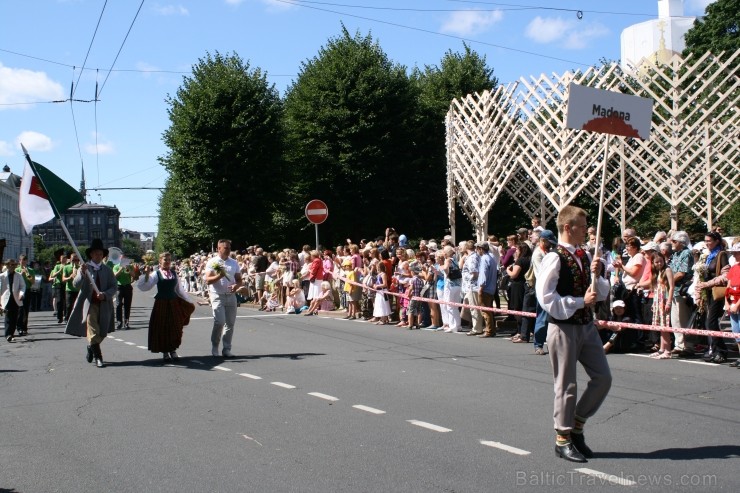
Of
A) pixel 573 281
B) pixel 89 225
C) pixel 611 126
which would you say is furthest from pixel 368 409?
pixel 89 225

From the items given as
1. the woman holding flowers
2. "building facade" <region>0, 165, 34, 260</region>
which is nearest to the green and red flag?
the woman holding flowers

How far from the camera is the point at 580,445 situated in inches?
246

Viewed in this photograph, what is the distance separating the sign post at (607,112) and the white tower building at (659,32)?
283 ft

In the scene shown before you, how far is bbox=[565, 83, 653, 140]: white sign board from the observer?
22.9 ft

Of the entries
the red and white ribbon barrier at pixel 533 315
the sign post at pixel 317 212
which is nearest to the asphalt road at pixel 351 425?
the red and white ribbon barrier at pixel 533 315

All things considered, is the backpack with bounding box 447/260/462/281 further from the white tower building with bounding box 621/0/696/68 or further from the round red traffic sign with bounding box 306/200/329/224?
the white tower building with bounding box 621/0/696/68

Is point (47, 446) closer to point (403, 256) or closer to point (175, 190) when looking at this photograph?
point (403, 256)

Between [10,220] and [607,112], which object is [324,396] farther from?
[10,220]

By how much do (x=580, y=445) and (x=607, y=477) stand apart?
582 mm

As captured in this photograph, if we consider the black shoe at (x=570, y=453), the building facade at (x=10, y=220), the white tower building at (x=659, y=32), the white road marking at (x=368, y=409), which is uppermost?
the white tower building at (x=659, y=32)

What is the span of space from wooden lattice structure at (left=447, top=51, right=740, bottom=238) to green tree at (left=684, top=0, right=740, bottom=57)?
13443mm

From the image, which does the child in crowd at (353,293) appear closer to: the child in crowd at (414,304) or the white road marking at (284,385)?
the child in crowd at (414,304)

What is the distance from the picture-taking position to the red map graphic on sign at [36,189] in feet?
41.9

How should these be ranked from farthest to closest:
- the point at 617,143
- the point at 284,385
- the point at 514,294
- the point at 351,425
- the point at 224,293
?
the point at 617,143
the point at 514,294
the point at 224,293
the point at 284,385
the point at 351,425
